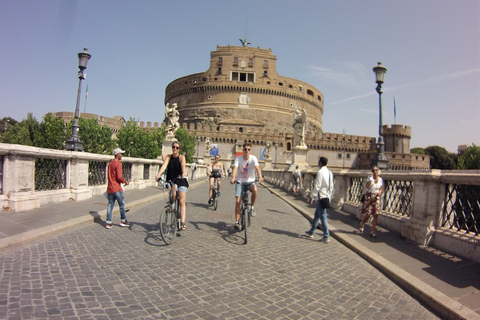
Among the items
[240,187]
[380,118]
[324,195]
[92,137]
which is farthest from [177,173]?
[92,137]

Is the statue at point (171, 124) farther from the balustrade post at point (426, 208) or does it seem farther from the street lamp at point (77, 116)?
the balustrade post at point (426, 208)

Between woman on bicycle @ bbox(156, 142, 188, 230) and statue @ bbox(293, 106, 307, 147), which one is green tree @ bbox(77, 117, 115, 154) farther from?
woman on bicycle @ bbox(156, 142, 188, 230)

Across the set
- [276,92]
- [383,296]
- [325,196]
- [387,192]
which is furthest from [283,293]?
[276,92]

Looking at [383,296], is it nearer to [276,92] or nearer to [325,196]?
[325,196]

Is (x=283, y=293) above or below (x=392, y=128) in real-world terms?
below

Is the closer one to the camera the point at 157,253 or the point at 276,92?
the point at 157,253

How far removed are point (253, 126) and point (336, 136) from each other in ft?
60.2

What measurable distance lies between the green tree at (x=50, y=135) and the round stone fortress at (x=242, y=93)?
38.0 meters

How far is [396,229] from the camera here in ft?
20.9

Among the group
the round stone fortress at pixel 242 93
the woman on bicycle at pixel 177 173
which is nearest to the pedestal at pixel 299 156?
the woman on bicycle at pixel 177 173

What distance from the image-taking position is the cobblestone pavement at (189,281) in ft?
9.11

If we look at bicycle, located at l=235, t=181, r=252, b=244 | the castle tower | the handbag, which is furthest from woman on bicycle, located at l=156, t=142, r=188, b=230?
the castle tower

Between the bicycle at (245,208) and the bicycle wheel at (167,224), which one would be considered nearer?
the bicycle wheel at (167,224)

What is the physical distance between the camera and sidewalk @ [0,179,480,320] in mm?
3205
